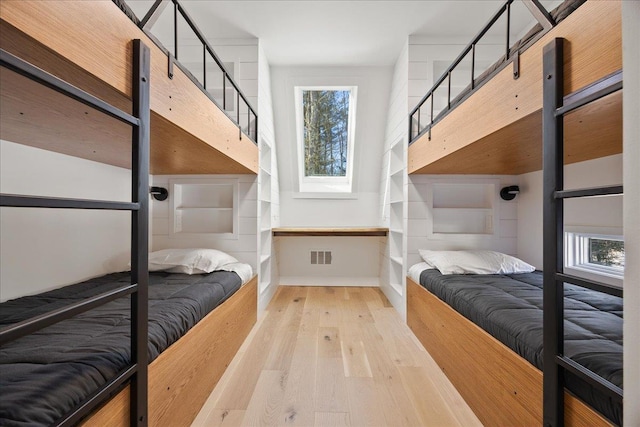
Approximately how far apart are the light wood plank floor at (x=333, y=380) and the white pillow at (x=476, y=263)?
658mm

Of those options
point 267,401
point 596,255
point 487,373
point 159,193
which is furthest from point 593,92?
point 159,193

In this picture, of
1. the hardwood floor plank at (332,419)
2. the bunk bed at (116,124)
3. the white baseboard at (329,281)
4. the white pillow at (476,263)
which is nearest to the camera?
the bunk bed at (116,124)

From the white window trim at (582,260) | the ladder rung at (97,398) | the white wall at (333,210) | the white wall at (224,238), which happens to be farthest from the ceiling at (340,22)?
the ladder rung at (97,398)

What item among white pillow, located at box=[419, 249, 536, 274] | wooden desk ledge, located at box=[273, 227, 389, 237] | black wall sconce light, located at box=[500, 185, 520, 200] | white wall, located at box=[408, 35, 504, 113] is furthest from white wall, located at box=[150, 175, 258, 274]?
black wall sconce light, located at box=[500, 185, 520, 200]

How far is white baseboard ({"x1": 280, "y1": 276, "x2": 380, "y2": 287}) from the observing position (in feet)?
14.6

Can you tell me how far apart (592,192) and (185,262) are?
2.47 m

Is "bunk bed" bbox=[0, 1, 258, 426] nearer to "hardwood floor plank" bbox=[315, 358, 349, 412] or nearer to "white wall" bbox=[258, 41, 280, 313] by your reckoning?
"hardwood floor plank" bbox=[315, 358, 349, 412]

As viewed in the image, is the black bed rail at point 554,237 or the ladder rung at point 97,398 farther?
the black bed rail at point 554,237

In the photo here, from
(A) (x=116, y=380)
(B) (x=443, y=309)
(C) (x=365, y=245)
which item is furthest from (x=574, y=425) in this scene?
(C) (x=365, y=245)

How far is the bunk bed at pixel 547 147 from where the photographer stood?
2.87 feet

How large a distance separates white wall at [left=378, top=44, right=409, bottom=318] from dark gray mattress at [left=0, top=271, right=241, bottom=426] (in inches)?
85.4

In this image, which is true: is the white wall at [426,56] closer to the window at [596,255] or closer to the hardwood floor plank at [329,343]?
the window at [596,255]

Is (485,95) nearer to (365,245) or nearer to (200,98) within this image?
(200,98)

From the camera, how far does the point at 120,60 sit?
3.21 feet
